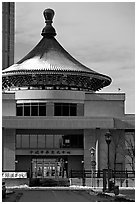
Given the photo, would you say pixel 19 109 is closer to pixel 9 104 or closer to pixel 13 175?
pixel 9 104

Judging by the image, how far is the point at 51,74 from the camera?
48.7m

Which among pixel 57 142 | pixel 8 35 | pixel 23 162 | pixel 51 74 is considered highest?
pixel 8 35

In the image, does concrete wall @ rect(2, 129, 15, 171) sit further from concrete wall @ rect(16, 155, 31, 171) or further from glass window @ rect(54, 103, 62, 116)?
glass window @ rect(54, 103, 62, 116)

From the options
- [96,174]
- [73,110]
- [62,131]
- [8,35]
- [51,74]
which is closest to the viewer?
[96,174]

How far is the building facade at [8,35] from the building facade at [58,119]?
3460 inches

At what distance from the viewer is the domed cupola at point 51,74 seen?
48875mm

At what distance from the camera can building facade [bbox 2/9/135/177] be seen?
43500 millimetres

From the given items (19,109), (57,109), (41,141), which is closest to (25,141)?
(41,141)

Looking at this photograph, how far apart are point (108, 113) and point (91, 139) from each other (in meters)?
4.21

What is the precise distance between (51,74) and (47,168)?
29.2ft

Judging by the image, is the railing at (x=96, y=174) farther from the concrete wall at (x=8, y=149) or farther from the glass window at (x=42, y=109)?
the glass window at (x=42, y=109)

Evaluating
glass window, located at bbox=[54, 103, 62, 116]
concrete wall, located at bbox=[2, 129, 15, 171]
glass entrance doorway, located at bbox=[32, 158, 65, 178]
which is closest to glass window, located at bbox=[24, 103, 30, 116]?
glass window, located at bbox=[54, 103, 62, 116]

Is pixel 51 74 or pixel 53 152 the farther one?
pixel 51 74

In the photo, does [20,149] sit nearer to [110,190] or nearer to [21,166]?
[21,166]
